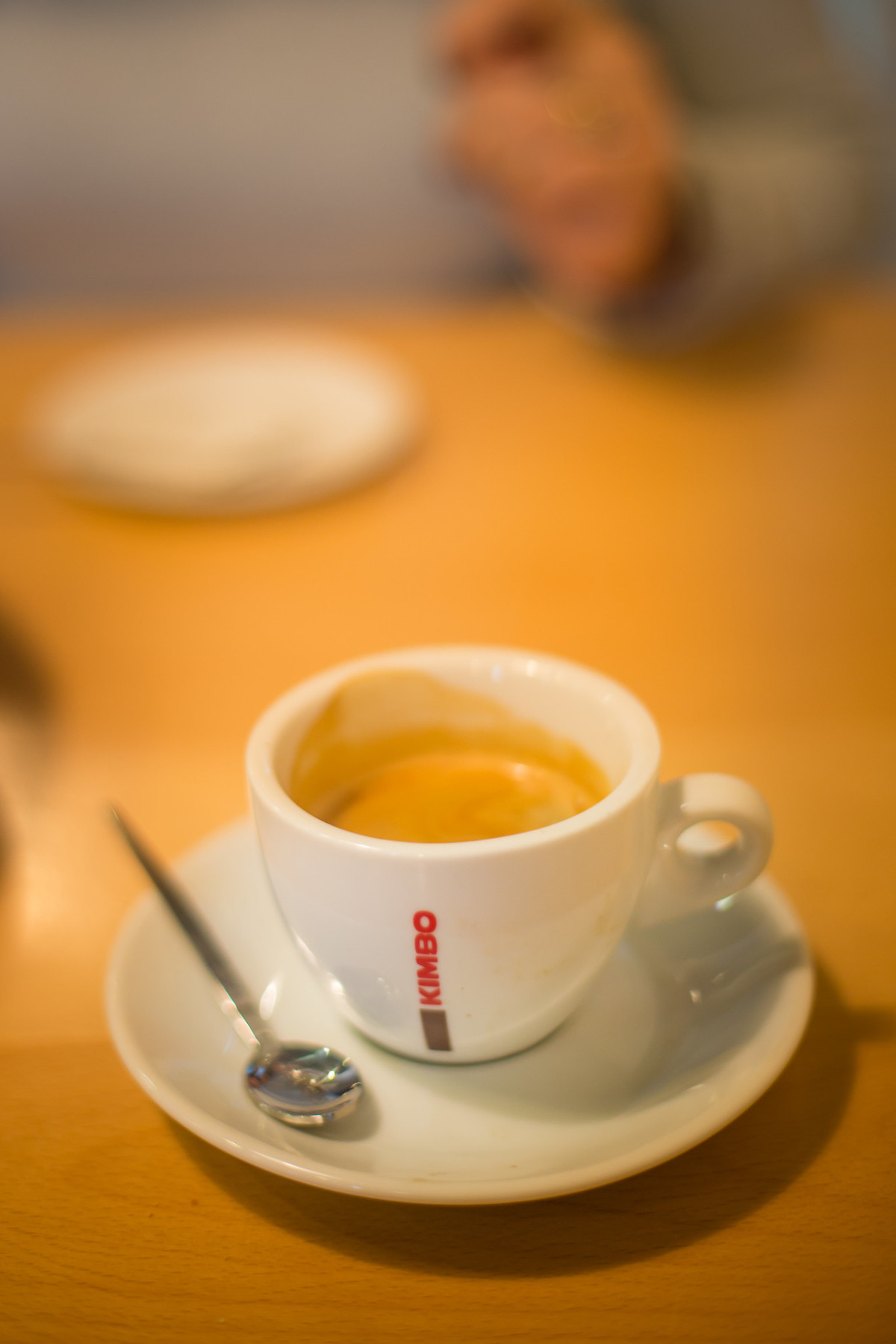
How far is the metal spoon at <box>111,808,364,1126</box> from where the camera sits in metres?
0.28

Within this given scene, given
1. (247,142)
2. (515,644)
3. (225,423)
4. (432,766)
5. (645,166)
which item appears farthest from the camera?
(247,142)

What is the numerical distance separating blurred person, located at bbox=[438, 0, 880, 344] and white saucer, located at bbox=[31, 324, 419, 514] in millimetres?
244

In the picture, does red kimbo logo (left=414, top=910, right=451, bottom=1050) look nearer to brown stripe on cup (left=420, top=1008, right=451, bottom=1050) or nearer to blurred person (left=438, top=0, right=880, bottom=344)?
brown stripe on cup (left=420, top=1008, right=451, bottom=1050)

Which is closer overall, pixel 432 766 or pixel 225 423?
pixel 432 766

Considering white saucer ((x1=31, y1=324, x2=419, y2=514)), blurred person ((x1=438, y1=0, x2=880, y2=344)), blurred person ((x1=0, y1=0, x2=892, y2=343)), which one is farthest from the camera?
blurred person ((x1=0, y1=0, x2=892, y2=343))

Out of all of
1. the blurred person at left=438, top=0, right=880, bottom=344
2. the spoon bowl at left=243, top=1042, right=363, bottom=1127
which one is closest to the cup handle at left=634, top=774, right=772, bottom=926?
the spoon bowl at left=243, top=1042, right=363, bottom=1127

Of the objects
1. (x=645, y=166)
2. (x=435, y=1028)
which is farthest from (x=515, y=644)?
(x=645, y=166)

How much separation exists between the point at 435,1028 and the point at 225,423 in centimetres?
63

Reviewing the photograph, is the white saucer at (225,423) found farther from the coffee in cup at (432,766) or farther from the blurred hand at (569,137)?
the coffee in cup at (432,766)

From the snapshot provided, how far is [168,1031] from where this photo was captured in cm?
30

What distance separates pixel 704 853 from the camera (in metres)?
0.31

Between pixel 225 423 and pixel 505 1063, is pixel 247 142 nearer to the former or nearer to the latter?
pixel 225 423

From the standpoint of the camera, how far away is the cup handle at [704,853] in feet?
0.99

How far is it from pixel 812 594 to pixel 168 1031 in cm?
45
